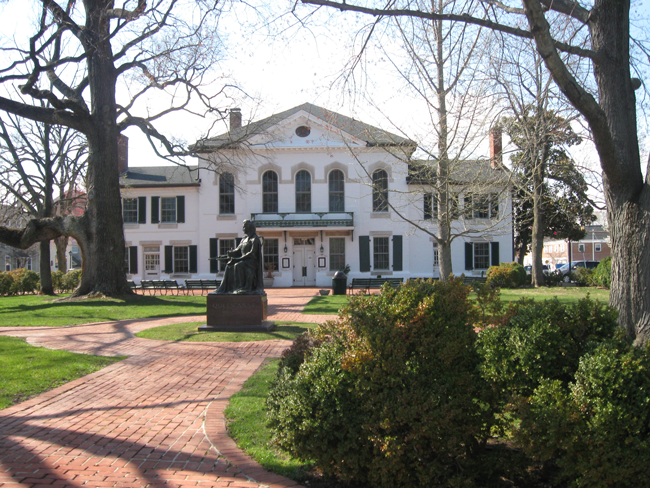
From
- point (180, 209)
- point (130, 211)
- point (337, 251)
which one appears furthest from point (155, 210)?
point (337, 251)

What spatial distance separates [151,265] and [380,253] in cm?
1451

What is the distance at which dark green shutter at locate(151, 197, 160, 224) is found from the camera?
31.0 metres

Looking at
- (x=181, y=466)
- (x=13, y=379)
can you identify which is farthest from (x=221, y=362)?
(x=181, y=466)

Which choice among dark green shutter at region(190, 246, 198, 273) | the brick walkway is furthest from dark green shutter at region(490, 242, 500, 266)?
the brick walkway

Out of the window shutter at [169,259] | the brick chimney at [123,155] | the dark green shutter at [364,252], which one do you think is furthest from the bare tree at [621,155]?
the brick chimney at [123,155]

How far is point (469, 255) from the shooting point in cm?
2989

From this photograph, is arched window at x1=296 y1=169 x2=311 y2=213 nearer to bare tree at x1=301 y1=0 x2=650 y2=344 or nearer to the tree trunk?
the tree trunk

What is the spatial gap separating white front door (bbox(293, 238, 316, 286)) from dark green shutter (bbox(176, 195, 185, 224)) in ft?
24.2

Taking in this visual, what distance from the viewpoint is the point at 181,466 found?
412 cm

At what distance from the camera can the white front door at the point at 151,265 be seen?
101 feet

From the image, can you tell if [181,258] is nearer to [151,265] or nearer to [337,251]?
[151,265]

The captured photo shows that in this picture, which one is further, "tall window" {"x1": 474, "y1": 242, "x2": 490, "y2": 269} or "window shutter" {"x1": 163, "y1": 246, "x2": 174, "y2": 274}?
"window shutter" {"x1": 163, "y1": 246, "x2": 174, "y2": 274}

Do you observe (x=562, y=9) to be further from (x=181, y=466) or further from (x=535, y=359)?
(x=181, y=466)

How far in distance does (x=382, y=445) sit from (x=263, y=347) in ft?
20.9
